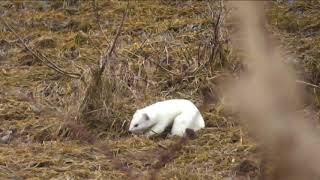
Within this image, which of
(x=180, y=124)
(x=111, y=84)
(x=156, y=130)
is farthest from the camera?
(x=111, y=84)

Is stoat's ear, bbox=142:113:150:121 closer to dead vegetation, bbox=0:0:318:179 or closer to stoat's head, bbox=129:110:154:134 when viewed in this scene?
stoat's head, bbox=129:110:154:134

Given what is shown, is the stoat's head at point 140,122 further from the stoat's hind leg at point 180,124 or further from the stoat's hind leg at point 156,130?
the stoat's hind leg at point 180,124

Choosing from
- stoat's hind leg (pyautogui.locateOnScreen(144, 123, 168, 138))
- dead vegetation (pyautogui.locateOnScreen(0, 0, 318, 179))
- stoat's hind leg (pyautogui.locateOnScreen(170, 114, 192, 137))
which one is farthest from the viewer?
stoat's hind leg (pyautogui.locateOnScreen(144, 123, 168, 138))

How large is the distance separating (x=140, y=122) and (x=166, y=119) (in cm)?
20

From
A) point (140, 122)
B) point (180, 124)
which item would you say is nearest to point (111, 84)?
point (140, 122)

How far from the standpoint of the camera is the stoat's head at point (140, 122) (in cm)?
467

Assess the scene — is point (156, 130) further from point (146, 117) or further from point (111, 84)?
point (111, 84)

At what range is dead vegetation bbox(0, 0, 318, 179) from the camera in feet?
13.4

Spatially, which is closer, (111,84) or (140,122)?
(140,122)

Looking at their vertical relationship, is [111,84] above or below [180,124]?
above

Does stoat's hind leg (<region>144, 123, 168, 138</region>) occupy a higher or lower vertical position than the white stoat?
lower

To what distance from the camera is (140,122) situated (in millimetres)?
4680

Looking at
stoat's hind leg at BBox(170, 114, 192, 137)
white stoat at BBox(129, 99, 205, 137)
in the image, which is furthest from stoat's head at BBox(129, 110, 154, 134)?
stoat's hind leg at BBox(170, 114, 192, 137)

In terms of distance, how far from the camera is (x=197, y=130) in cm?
470
